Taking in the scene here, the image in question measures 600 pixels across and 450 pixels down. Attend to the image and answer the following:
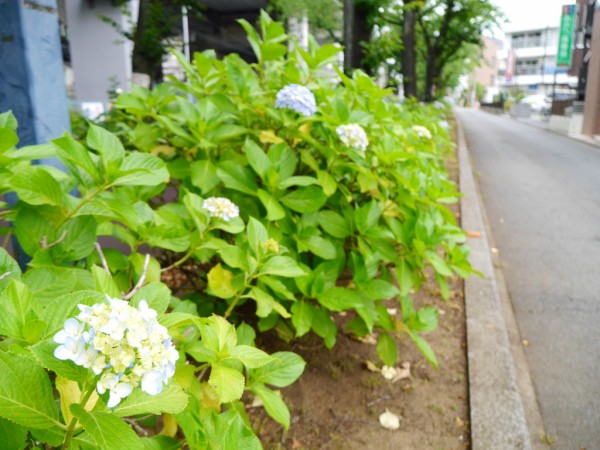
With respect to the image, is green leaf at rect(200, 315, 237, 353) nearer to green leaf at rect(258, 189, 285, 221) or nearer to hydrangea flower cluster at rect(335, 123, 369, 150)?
green leaf at rect(258, 189, 285, 221)

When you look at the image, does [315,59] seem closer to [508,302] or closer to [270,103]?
[270,103]

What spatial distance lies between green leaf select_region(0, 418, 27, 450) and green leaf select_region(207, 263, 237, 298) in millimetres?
837

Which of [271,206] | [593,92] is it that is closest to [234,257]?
[271,206]

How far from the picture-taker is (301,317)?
1906 millimetres

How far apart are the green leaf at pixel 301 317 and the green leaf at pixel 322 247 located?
198 millimetres

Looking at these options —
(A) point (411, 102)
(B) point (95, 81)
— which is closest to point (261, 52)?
(A) point (411, 102)

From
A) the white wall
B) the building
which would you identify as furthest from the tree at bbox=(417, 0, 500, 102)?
the building

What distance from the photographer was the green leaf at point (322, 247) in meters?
1.95

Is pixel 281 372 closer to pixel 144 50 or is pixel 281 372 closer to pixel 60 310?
pixel 60 310

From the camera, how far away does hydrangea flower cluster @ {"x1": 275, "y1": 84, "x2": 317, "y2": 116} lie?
2.08 meters

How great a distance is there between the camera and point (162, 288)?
0.98m

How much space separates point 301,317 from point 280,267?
0.43 metres

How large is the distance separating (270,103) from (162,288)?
1557 millimetres

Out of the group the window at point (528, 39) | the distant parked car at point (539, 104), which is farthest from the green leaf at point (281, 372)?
the window at point (528, 39)
